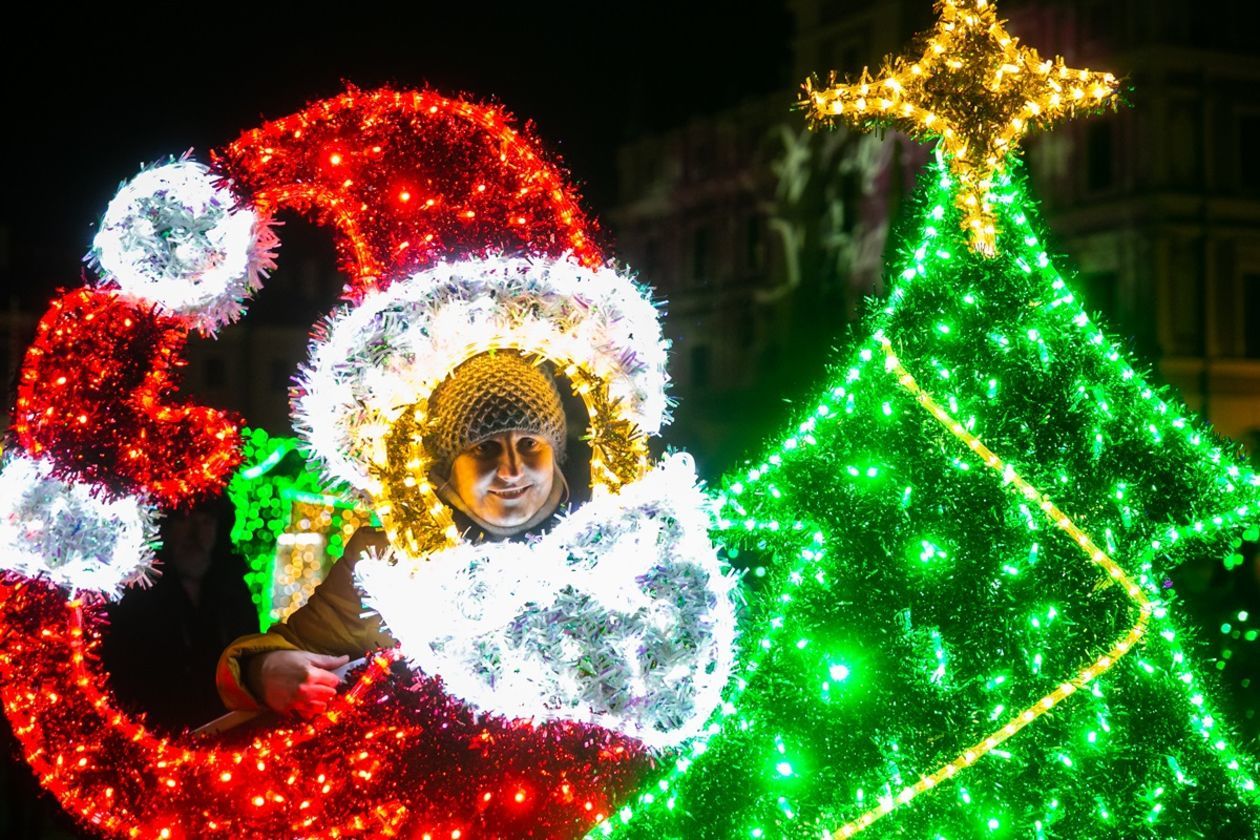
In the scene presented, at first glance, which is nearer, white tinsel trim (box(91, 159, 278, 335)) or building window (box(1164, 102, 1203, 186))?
white tinsel trim (box(91, 159, 278, 335))

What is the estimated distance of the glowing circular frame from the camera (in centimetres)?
429

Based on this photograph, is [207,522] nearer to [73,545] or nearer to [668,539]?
[73,545]

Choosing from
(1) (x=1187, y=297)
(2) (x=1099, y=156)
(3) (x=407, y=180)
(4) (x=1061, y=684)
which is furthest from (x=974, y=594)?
(2) (x=1099, y=156)

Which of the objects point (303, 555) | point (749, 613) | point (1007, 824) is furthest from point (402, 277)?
point (1007, 824)

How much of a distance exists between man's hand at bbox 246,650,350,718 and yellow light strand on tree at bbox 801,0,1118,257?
6.78 ft

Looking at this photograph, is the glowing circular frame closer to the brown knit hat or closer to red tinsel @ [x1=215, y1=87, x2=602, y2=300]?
the brown knit hat

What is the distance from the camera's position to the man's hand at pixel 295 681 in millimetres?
4316

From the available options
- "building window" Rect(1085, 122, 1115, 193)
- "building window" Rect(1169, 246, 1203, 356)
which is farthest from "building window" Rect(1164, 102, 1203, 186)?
"building window" Rect(1169, 246, 1203, 356)

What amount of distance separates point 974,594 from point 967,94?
142 centimetres

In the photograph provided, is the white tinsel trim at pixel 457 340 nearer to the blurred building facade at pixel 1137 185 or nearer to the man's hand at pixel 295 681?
the man's hand at pixel 295 681

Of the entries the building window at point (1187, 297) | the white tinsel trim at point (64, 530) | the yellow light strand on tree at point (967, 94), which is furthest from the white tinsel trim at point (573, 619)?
the building window at point (1187, 297)

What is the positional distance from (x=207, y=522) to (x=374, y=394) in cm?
256

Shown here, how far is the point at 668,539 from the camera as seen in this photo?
162 inches

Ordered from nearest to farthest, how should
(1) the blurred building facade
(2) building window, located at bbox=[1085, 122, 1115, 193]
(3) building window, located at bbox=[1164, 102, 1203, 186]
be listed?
(1) the blurred building facade → (3) building window, located at bbox=[1164, 102, 1203, 186] → (2) building window, located at bbox=[1085, 122, 1115, 193]
